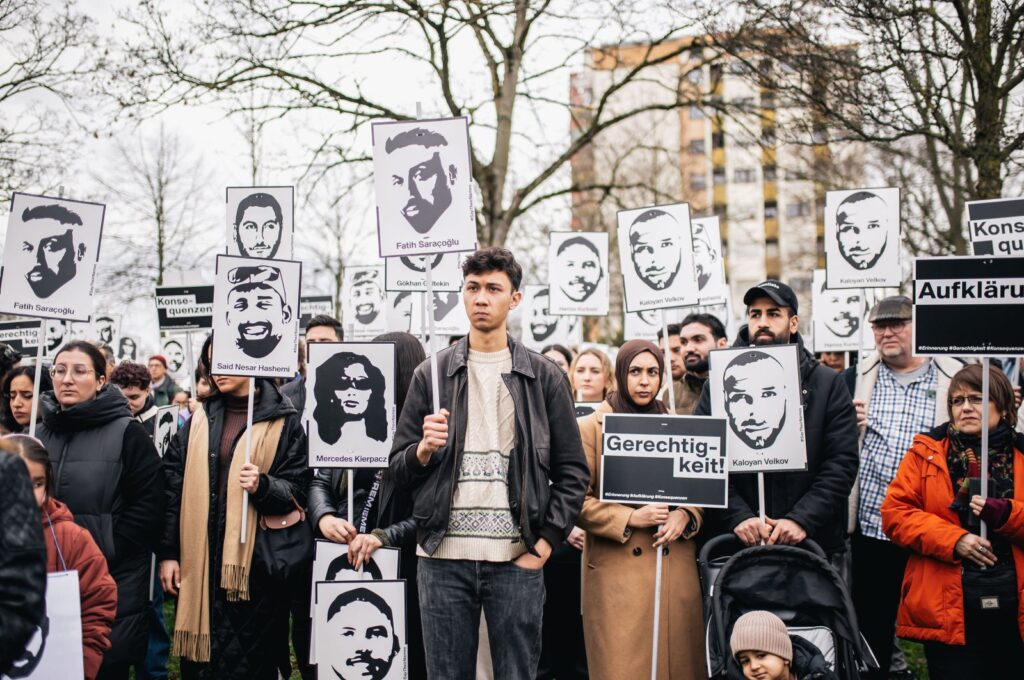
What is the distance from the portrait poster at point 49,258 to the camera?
6.01 metres

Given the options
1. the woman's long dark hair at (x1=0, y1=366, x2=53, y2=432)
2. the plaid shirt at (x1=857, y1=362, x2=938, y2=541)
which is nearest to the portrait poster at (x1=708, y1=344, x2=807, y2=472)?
the plaid shirt at (x1=857, y1=362, x2=938, y2=541)

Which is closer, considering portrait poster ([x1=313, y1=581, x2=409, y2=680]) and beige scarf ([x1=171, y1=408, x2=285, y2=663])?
portrait poster ([x1=313, y1=581, x2=409, y2=680])

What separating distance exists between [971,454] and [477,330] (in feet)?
8.88

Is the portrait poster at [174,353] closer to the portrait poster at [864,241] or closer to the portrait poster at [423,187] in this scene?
the portrait poster at [864,241]

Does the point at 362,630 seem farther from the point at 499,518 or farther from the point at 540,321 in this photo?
the point at 540,321

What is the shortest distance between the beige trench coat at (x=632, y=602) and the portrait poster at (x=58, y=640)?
2578 mm

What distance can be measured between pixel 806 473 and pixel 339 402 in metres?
2.66

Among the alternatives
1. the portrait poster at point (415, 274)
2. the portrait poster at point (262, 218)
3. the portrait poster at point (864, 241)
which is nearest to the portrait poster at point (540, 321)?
the portrait poster at point (415, 274)

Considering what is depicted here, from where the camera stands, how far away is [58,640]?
3725 mm

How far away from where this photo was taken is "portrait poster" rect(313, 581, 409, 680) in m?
5.17

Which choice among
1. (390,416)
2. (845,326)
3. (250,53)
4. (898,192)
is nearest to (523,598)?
(390,416)

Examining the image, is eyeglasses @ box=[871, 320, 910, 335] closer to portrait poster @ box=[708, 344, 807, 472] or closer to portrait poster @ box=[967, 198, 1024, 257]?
portrait poster @ box=[967, 198, 1024, 257]

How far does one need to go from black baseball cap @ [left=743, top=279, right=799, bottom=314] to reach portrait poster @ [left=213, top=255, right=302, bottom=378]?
2.71 meters

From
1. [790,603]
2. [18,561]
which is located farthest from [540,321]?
[18,561]
